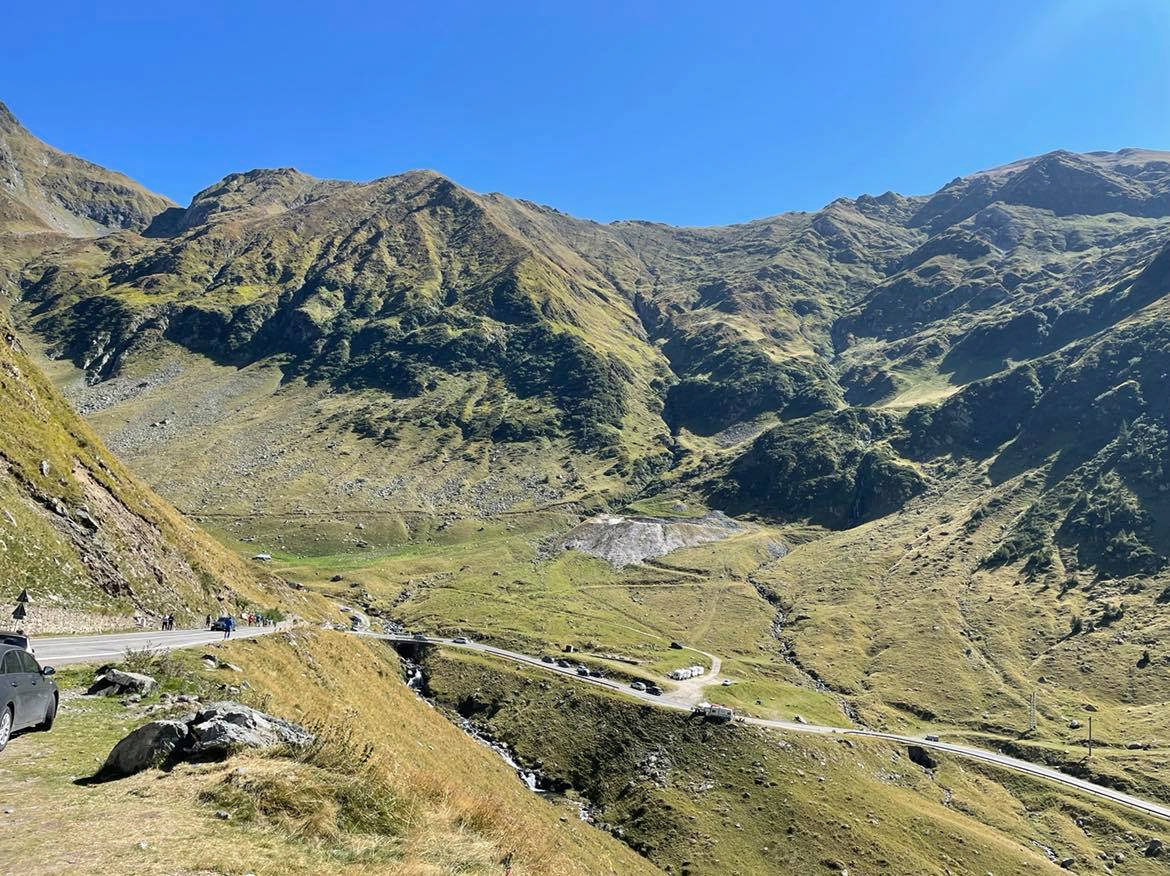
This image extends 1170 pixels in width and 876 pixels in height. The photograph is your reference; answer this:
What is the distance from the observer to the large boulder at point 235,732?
53.5ft

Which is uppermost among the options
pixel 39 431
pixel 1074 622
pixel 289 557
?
pixel 39 431

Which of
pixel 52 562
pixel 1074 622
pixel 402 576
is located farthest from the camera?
pixel 402 576

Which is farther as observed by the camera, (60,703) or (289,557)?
(289,557)

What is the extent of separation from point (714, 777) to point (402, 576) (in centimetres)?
12166

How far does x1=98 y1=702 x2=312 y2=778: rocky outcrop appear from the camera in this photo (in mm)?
15664

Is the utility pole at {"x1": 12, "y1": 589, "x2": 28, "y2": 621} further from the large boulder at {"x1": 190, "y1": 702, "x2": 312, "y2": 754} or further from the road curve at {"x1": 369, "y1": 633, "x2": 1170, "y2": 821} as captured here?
the road curve at {"x1": 369, "y1": 633, "x2": 1170, "y2": 821}

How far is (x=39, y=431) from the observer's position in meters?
54.8

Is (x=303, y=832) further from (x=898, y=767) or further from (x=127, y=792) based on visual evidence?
(x=898, y=767)

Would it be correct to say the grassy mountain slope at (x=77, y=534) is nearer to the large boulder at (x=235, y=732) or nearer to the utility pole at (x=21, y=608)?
the utility pole at (x=21, y=608)

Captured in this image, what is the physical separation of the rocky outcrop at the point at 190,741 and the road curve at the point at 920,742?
277ft

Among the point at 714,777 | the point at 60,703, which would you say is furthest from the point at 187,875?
the point at 714,777

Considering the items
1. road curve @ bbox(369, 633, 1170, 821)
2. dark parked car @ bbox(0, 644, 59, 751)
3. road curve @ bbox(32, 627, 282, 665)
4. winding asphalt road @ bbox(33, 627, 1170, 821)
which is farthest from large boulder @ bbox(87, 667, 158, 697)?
road curve @ bbox(369, 633, 1170, 821)

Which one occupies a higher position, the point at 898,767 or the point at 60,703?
the point at 60,703

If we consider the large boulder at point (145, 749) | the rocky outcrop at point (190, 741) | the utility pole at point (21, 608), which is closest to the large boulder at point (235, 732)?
the rocky outcrop at point (190, 741)
